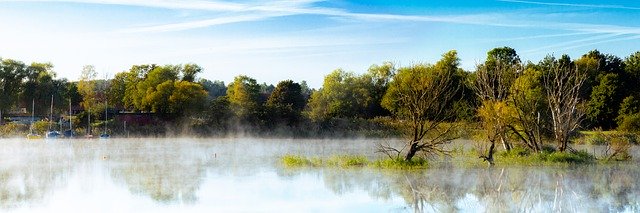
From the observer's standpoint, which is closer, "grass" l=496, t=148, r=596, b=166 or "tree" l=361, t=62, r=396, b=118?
"grass" l=496, t=148, r=596, b=166

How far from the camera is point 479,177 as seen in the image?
81.1 ft

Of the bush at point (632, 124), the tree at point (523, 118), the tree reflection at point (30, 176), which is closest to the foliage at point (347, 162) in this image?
the tree at point (523, 118)

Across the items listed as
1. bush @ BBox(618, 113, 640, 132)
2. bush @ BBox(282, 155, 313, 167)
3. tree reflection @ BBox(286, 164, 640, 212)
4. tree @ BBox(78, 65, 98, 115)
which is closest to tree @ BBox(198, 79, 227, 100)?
tree @ BBox(78, 65, 98, 115)

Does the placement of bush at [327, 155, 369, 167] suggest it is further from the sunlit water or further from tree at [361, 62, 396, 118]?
tree at [361, 62, 396, 118]

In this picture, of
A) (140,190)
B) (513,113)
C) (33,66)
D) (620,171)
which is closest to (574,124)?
(513,113)

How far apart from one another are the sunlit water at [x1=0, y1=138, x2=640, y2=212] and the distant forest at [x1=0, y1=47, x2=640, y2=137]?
84.5ft

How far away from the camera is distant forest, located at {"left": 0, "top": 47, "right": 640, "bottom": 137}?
60.9 metres

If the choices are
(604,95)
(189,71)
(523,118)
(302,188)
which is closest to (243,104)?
(189,71)

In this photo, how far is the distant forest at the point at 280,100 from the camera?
60.9 meters

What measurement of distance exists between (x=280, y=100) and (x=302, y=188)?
2220 inches

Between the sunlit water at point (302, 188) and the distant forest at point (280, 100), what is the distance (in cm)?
2576

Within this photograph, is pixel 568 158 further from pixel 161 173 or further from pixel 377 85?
pixel 377 85

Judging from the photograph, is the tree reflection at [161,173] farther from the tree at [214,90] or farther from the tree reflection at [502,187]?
the tree at [214,90]

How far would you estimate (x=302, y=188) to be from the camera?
21.9 m
